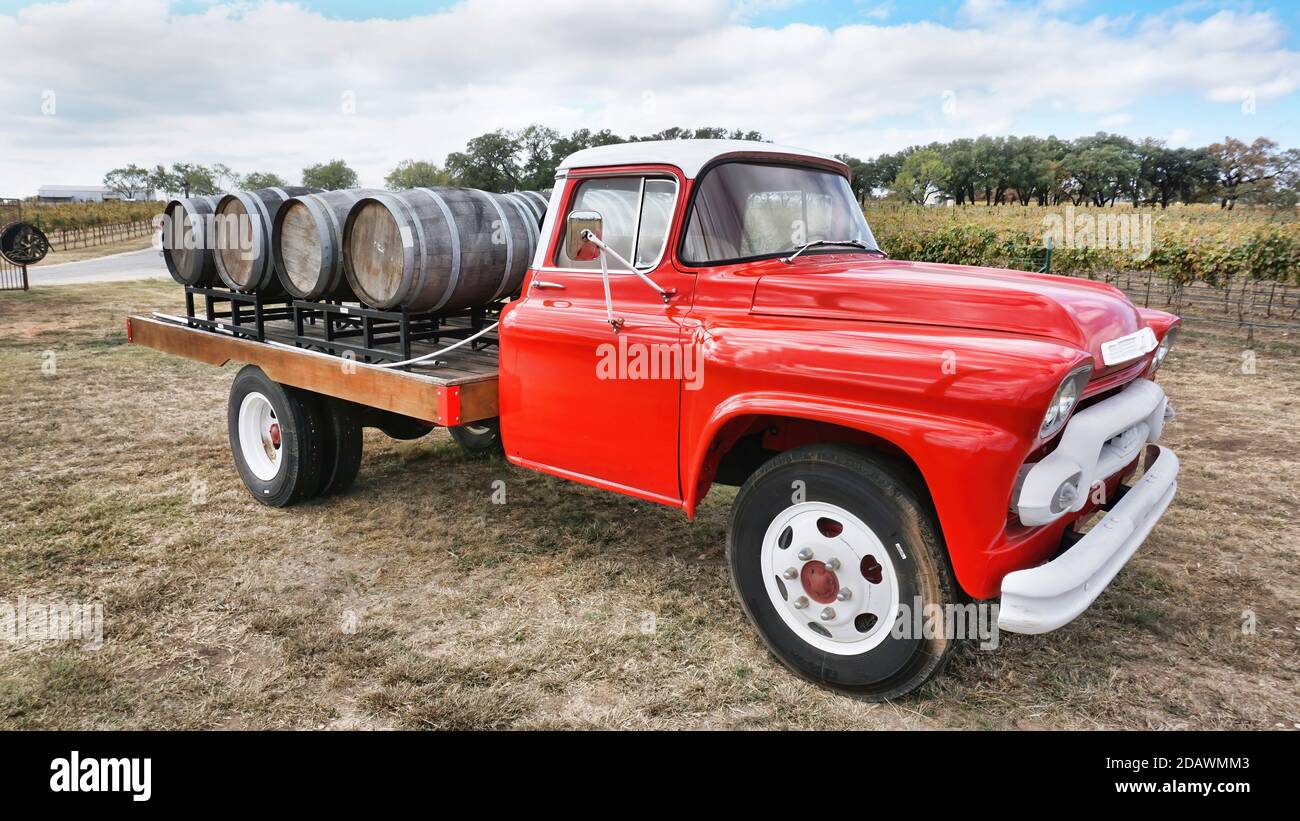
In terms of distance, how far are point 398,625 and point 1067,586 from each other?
275cm

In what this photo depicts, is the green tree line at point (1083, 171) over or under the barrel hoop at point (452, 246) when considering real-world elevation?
over

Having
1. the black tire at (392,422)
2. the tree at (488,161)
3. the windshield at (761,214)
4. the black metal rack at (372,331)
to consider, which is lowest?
the black tire at (392,422)

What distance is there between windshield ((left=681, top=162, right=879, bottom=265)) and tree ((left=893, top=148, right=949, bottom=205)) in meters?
70.3

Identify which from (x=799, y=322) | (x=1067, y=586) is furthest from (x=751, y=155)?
(x=1067, y=586)

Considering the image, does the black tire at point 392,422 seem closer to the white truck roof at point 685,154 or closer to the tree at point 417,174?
the white truck roof at point 685,154

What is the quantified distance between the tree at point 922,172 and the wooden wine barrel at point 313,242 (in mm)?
70380

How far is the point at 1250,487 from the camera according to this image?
18.5ft

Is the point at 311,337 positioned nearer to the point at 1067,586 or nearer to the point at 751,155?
the point at 751,155

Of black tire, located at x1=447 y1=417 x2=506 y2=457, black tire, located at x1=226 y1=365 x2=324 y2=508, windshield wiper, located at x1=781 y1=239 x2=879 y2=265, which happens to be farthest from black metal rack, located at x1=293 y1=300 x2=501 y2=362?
windshield wiper, located at x1=781 y1=239 x2=879 y2=265

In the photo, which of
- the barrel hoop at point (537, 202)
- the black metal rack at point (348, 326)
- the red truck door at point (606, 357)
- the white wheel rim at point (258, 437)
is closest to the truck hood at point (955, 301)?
the red truck door at point (606, 357)

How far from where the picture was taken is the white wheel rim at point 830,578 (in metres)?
2.93

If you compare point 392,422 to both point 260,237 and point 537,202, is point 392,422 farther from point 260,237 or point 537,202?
point 537,202

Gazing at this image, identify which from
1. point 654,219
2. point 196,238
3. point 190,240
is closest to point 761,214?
point 654,219

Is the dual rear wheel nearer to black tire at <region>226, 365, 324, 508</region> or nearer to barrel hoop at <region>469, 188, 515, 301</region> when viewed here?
black tire at <region>226, 365, 324, 508</region>
